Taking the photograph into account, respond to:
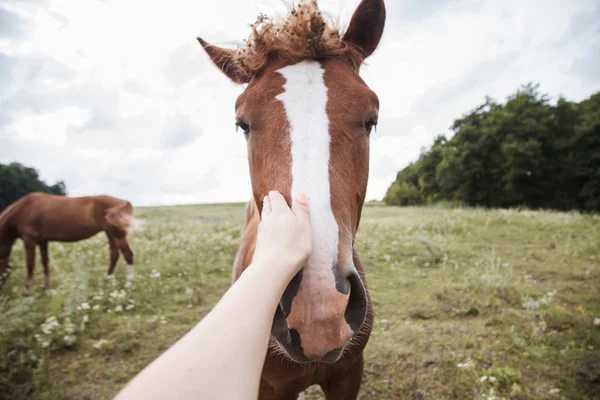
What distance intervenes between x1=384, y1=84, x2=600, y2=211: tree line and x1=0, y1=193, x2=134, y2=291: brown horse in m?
32.6

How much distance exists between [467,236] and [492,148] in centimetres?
2985

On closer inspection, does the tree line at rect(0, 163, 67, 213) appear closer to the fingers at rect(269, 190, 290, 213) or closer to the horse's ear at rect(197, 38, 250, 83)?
the horse's ear at rect(197, 38, 250, 83)

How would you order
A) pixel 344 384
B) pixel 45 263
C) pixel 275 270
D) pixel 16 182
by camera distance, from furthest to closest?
pixel 16 182 < pixel 45 263 < pixel 344 384 < pixel 275 270

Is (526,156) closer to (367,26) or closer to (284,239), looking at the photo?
(367,26)

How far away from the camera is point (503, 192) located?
33156mm

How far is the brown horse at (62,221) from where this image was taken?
7.87 meters

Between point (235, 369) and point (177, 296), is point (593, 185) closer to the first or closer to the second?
point (177, 296)

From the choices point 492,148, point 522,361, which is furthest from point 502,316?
point 492,148

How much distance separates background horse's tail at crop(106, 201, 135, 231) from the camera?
797 cm

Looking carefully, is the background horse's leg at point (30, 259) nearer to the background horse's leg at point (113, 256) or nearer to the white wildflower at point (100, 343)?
the background horse's leg at point (113, 256)

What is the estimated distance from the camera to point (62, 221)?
27.0 feet

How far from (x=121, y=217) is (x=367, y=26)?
7.79 meters

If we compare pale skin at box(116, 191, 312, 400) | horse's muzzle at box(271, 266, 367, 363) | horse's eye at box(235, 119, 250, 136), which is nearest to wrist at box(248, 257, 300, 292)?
pale skin at box(116, 191, 312, 400)

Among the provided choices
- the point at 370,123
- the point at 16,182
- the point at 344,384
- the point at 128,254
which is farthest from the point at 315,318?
the point at 16,182
